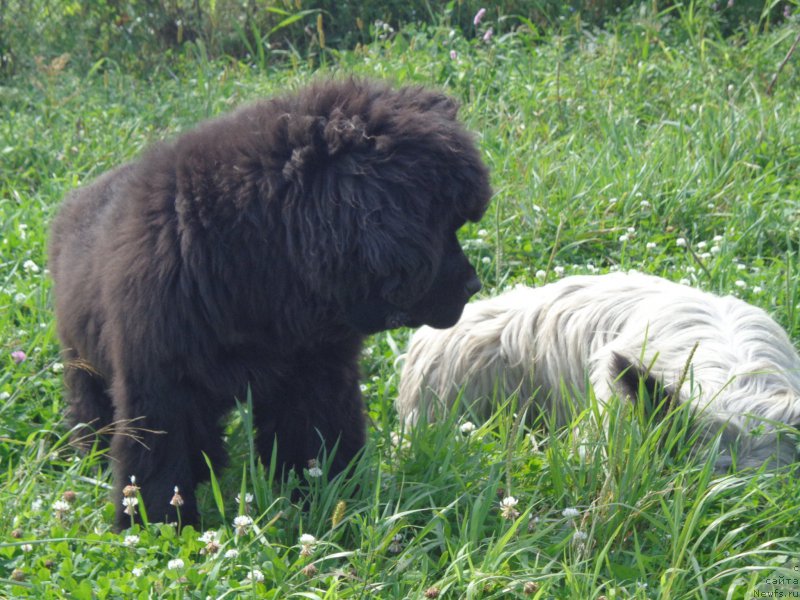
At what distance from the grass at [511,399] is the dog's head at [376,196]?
23.0 inches

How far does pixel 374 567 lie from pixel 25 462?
1.31m

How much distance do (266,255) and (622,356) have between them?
1.25 metres

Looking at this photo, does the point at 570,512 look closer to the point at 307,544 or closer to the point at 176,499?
the point at 307,544

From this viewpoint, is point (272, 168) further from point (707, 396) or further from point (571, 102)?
point (571, 102)

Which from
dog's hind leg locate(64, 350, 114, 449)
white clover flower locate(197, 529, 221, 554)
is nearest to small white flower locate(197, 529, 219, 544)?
white clover flower locate(197, 529, 221, 554)

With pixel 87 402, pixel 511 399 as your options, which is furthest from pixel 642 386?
pixel 87 402

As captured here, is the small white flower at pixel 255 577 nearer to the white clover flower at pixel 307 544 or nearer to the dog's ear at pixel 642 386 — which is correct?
the white clover flower at pixel 307 544

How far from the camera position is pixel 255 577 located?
9.48ft

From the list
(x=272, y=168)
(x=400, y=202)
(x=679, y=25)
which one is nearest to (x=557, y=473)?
(x=400, y=202)

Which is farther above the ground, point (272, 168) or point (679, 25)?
point (272, 168)

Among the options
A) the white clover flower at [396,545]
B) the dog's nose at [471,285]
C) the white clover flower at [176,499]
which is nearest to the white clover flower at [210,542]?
the white clover flower at [176,499]

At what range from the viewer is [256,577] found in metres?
2.89

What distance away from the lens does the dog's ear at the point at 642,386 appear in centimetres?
345

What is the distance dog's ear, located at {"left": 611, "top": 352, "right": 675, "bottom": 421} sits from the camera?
Result: 3453mm
